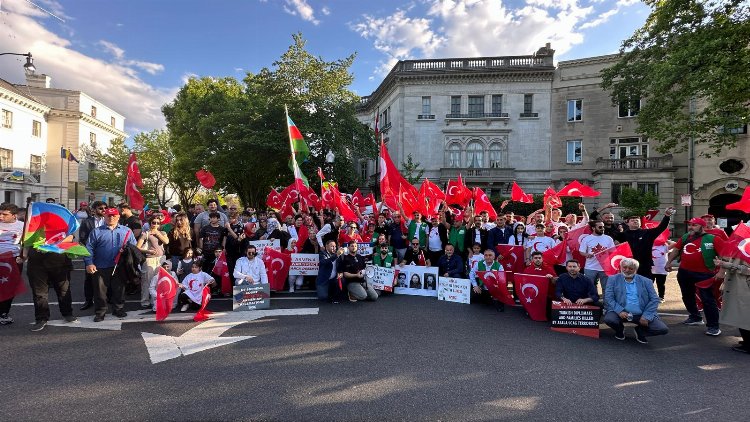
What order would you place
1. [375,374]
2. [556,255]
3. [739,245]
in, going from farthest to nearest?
[556,255] → [739,245] → [375,374]

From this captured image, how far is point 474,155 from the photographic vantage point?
108ft

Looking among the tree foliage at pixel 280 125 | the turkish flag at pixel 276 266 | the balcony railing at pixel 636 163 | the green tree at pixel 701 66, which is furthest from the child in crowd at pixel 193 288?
the balcony railing at pixel 636 163

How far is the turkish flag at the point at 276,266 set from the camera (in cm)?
895

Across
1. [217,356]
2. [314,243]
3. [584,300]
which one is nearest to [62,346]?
[217,356]

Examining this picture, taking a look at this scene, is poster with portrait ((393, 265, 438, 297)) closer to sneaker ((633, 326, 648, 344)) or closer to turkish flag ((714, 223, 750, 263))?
sneaker ((633, 326, 648, 344))

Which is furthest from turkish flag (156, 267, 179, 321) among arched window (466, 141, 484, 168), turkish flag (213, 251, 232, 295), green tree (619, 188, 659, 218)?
arched window (466, 141, 484, 168)

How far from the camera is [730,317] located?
5.46 meters

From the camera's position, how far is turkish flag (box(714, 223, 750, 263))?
17.8 ft

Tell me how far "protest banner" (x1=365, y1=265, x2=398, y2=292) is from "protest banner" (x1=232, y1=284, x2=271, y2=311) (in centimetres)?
230

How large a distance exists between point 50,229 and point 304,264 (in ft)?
15.7

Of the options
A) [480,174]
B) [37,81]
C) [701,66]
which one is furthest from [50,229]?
[37,81]

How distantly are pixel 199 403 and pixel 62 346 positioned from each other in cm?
299

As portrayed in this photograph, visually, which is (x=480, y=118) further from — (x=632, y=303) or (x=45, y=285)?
(x=45, y=285)

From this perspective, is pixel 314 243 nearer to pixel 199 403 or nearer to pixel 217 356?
pixel 217 356
